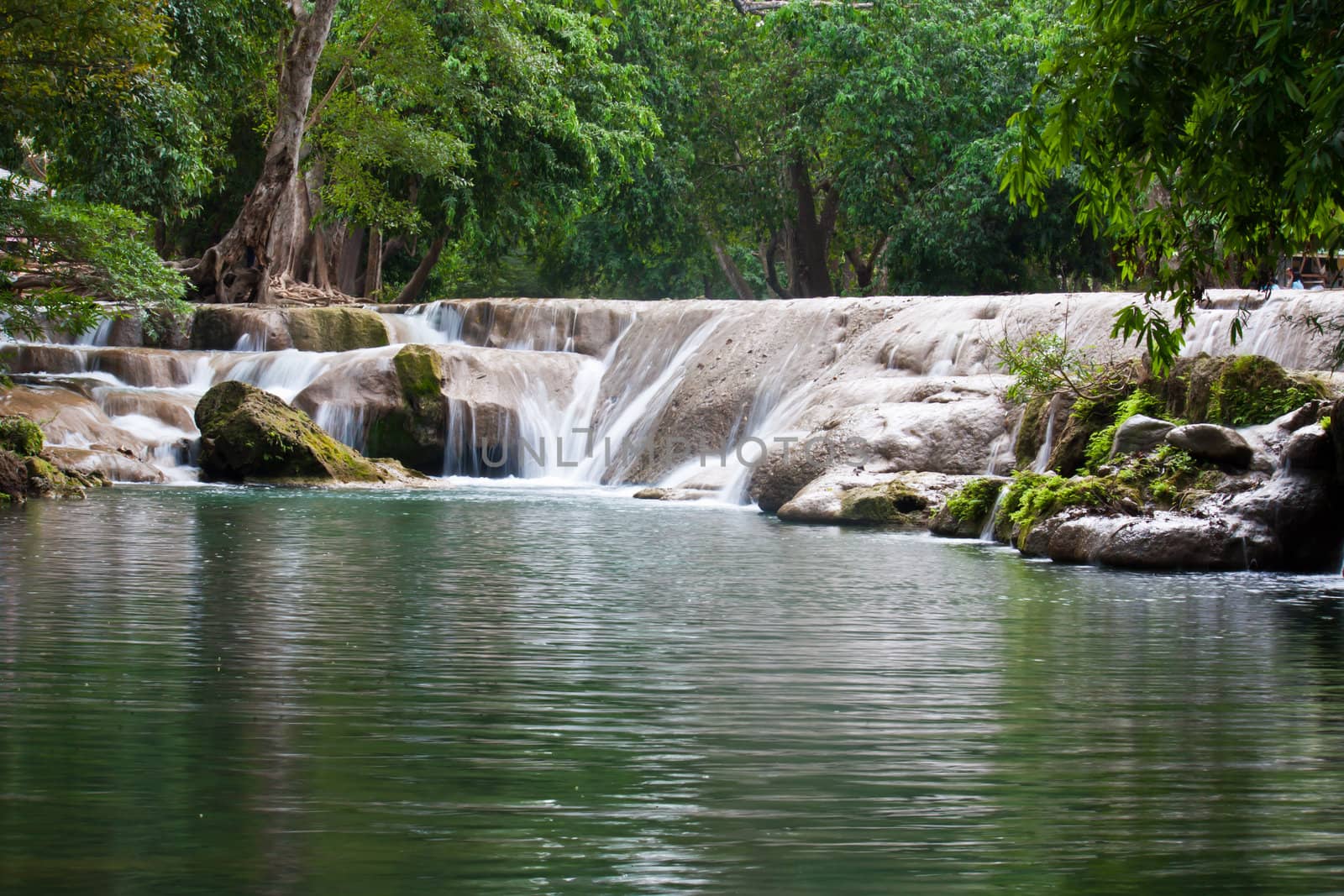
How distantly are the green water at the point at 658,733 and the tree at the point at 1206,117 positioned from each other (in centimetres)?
206

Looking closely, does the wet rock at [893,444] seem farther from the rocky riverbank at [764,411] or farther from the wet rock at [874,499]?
the wet rock at [874,499]

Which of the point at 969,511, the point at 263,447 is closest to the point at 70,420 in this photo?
the point at 263,447

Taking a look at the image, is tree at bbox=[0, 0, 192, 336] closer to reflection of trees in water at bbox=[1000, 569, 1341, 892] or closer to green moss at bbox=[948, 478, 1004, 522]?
green moss at bbox=[948, 478, 1004, 522]

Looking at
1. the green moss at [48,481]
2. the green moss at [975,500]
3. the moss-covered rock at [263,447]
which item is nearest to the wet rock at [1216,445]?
the green moss at [975,500]

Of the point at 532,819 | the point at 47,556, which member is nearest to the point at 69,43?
the point at 47,556

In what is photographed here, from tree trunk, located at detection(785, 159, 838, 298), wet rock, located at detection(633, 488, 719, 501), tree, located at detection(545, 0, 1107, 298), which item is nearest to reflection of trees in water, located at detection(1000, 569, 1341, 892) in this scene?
wet rock, located at detection(633, 488, 719, 501)

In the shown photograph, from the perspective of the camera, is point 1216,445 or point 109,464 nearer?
point 1216,445

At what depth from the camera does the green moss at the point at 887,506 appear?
15.1 metres

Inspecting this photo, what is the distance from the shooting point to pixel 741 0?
38.9 metres

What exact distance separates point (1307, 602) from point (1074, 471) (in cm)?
505

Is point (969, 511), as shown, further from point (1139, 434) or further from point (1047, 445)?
point (1139, 434)

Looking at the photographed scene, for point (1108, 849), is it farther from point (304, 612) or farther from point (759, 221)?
point (759, 221)

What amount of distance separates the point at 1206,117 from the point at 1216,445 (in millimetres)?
4922

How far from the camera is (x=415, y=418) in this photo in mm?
23672
